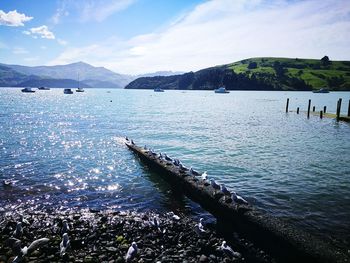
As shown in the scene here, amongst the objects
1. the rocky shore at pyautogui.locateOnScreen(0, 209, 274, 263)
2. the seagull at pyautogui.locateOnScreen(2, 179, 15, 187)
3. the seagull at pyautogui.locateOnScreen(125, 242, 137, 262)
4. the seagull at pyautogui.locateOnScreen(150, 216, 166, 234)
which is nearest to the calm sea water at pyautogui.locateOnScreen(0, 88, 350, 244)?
the seagull at pyautogui.locateOnScreen(2, 179, 15, 187)

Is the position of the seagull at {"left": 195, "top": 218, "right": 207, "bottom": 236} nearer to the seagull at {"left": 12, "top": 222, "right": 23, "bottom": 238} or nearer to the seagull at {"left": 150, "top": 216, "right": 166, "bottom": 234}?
the seagull at {"left": 150, "top": 216, "right": 166, "bottom": 234}

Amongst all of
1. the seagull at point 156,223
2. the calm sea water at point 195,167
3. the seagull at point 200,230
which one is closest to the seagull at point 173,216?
the calm sea water at point 195,167

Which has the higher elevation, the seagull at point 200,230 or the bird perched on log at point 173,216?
the seagull at point 200,230

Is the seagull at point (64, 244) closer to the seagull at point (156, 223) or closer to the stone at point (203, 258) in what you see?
the seagull at point (156, 223)

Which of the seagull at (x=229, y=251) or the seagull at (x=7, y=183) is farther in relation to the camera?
the seagull at (x=7, y=183)

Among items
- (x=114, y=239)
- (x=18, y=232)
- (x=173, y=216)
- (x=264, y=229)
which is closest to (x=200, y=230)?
(x=173, y=216)

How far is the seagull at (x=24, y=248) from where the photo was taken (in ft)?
40.5

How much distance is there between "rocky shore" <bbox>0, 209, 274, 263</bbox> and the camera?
12.8 m

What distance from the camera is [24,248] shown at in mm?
12719

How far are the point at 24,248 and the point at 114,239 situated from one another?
12.4 feet

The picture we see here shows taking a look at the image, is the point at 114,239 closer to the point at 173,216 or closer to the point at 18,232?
the point at 173,216

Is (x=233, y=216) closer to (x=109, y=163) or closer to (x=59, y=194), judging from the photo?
(x=59, y=194)

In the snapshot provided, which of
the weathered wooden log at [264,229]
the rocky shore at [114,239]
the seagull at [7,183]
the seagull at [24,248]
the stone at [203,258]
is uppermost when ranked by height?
the weathered wooden log at [264,229]

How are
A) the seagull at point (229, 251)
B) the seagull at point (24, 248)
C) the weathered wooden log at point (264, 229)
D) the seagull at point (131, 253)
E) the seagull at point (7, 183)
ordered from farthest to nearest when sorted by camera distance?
the seagull at point (7, 183)
the seagull at point (229, 251)
the seagull at point (131, 253)
the seagull at point (24, 248)
the weathered wooden log at point (264, 229)
